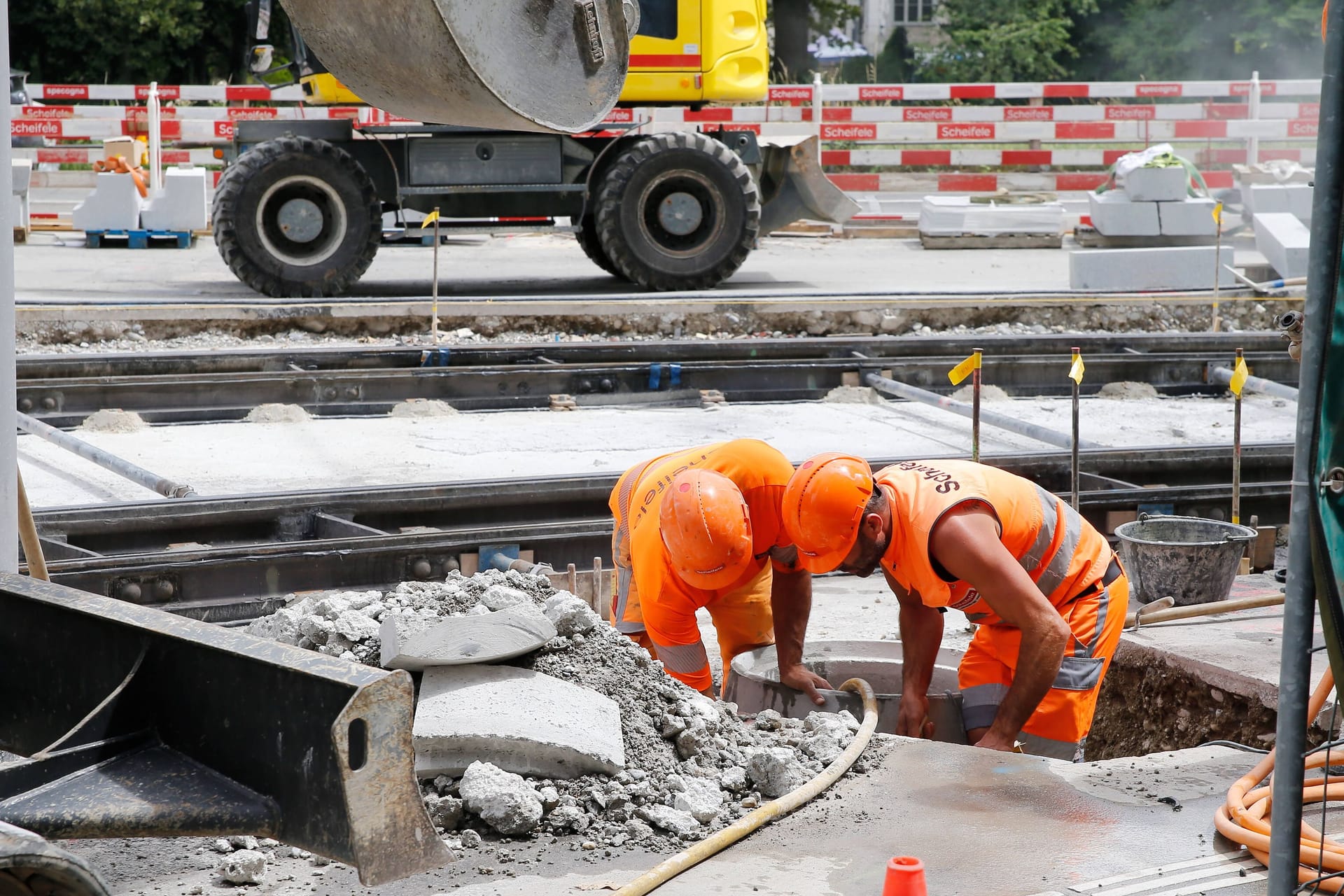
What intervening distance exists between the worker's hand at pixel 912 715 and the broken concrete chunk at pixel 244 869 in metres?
2.10

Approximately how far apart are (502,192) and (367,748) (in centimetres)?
1062

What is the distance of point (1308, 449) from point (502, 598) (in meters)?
2.69

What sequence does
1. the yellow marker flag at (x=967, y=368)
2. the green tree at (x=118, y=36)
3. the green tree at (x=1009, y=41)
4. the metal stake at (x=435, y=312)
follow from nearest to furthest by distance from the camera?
the yellow marker flag at (x=967, y=368) < the metal stake at (x=435, y=312) < the green tree at (x=118, y=36) < the green tree at (x=1009, y=41)

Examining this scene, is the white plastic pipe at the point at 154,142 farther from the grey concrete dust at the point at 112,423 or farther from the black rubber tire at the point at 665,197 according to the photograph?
the grey concrete dust at the point at 112,423

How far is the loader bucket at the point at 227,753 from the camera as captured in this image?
241cm

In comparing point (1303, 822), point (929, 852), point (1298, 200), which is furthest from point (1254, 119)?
point (929, 852)

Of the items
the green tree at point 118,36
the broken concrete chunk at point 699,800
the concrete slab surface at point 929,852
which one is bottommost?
the concrete slab surface at point 929,852

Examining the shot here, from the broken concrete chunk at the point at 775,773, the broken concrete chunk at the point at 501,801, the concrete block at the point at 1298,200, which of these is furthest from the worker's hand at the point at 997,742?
the concrete block at the point at 1298,200

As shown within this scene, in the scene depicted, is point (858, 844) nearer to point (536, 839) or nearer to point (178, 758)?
point (536, 839)

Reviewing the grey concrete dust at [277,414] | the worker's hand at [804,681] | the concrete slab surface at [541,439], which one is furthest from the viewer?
the grey concrete dust at [277,414]

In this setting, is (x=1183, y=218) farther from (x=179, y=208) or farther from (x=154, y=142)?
(x=154, y=142)

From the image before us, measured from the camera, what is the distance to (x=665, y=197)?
13.1 metres

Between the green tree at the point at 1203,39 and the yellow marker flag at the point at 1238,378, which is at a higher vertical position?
the green tree at the point at 1203,39

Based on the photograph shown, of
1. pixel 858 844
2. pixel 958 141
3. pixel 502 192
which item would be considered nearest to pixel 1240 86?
pixel 958 141
